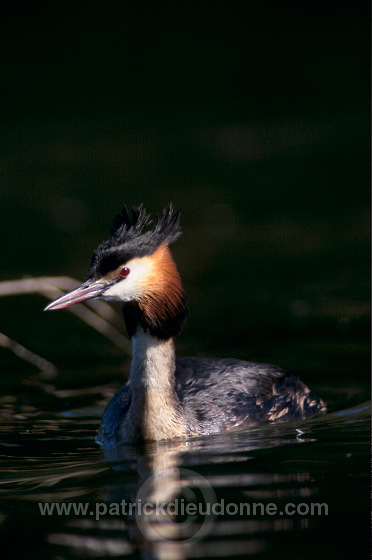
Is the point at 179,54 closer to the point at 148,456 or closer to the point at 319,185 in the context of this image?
the point at 319,185

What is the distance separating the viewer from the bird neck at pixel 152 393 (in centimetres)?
861

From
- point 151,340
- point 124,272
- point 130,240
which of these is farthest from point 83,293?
point 151,340

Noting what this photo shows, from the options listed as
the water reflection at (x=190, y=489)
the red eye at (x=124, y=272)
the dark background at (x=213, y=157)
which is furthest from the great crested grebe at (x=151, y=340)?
the dark background at (x=213, y=157)

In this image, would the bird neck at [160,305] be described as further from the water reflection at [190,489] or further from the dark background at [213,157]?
the dark background at [213,157]

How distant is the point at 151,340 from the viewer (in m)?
8.62

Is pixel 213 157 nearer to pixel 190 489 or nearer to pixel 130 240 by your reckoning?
pixel 130 240

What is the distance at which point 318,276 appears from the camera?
13391 millimetres

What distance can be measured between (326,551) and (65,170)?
1340cm

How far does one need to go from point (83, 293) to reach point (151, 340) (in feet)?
2.22

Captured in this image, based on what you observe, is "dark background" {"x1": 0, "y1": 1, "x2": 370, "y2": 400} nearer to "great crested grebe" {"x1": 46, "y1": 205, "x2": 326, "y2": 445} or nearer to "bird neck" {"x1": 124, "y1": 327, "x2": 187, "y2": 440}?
"great crested grebe" {"x1": 46, "y1": 205, "x2": 326, "y2": 445}

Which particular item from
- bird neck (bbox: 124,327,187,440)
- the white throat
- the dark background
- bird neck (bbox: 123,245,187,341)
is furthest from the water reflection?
the dark background

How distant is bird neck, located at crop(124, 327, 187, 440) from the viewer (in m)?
8.61

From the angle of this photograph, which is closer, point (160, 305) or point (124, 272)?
point (124, 272)

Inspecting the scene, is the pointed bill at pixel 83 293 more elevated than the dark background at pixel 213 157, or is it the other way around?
the dark background at pixel 213 157
